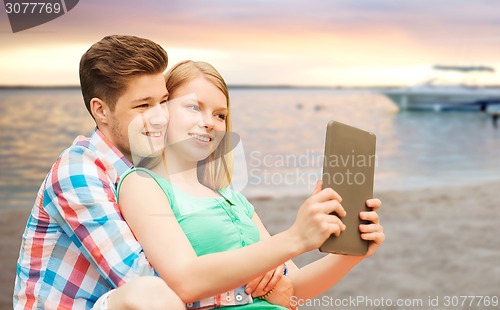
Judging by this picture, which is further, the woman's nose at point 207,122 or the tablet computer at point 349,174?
the woman's nose at point 207,122

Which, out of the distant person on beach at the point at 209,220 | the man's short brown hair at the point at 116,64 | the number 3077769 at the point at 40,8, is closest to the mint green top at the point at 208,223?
the distant person on beach at the point at 209,220

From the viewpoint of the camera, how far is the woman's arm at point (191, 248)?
1.51m

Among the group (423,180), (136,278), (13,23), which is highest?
(13,23)

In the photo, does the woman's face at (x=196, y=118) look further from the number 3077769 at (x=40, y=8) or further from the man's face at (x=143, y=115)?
the number 3077769 at (x=40, y=8)

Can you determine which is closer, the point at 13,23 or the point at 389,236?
the point at 13,23

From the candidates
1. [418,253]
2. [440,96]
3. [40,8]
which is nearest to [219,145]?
[40,8]

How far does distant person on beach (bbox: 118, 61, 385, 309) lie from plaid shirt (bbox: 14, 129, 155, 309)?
5cm

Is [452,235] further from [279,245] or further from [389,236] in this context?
[279,245]

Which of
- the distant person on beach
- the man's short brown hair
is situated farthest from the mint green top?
the man's short brown hair

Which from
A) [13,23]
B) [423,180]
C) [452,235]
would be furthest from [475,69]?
[13,23]

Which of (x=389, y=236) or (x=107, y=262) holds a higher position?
(x=107, y=262)

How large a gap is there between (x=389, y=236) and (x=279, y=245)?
495 centimetres

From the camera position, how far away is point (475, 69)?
26.4m

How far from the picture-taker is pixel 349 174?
1.63 meters
